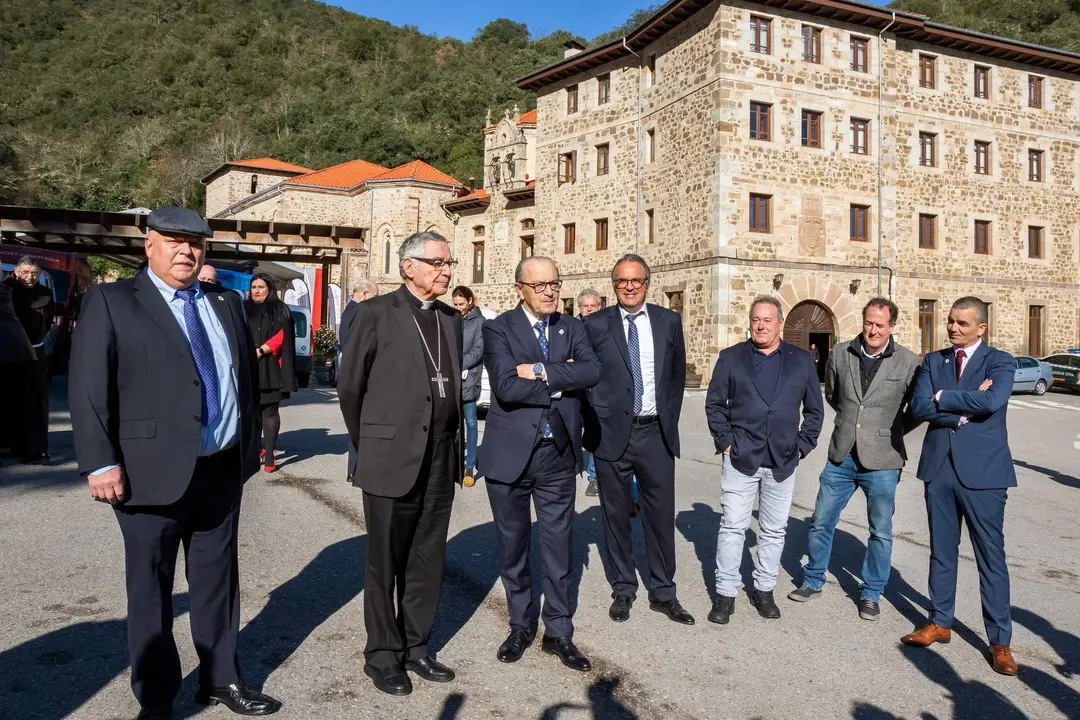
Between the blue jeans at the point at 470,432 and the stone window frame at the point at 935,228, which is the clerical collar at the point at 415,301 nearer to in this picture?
the blue jeans at the point at 470,432

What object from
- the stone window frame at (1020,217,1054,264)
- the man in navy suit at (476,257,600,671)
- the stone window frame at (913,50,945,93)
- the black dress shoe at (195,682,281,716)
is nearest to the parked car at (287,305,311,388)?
the man in navy suit at (476,257,600,671)

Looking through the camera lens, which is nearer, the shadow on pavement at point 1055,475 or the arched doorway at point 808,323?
the shadow on pavement at point 1055,475

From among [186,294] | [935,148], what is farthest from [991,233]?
[186,294]

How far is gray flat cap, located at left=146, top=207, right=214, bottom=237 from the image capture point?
3141 millimetres

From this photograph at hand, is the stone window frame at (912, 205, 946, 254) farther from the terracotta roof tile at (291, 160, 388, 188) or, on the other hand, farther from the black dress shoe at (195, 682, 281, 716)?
the terracotta roof tile at (291, 160, 388, 188)

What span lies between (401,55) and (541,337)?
91062 mm

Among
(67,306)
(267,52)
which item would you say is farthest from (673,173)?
(267,52)

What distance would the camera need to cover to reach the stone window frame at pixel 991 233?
29250 mm

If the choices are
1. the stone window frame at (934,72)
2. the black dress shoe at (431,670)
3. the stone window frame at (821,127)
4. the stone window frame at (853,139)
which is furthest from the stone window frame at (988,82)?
the black dress shoe at (431,670)

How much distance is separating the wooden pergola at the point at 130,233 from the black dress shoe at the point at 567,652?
24.1 metres

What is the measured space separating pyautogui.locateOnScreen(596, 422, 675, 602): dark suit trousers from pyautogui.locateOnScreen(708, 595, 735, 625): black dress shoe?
25 centimetres

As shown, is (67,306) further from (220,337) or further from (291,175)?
(291,175)

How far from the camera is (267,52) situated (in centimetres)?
9156

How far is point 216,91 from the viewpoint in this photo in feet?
277
